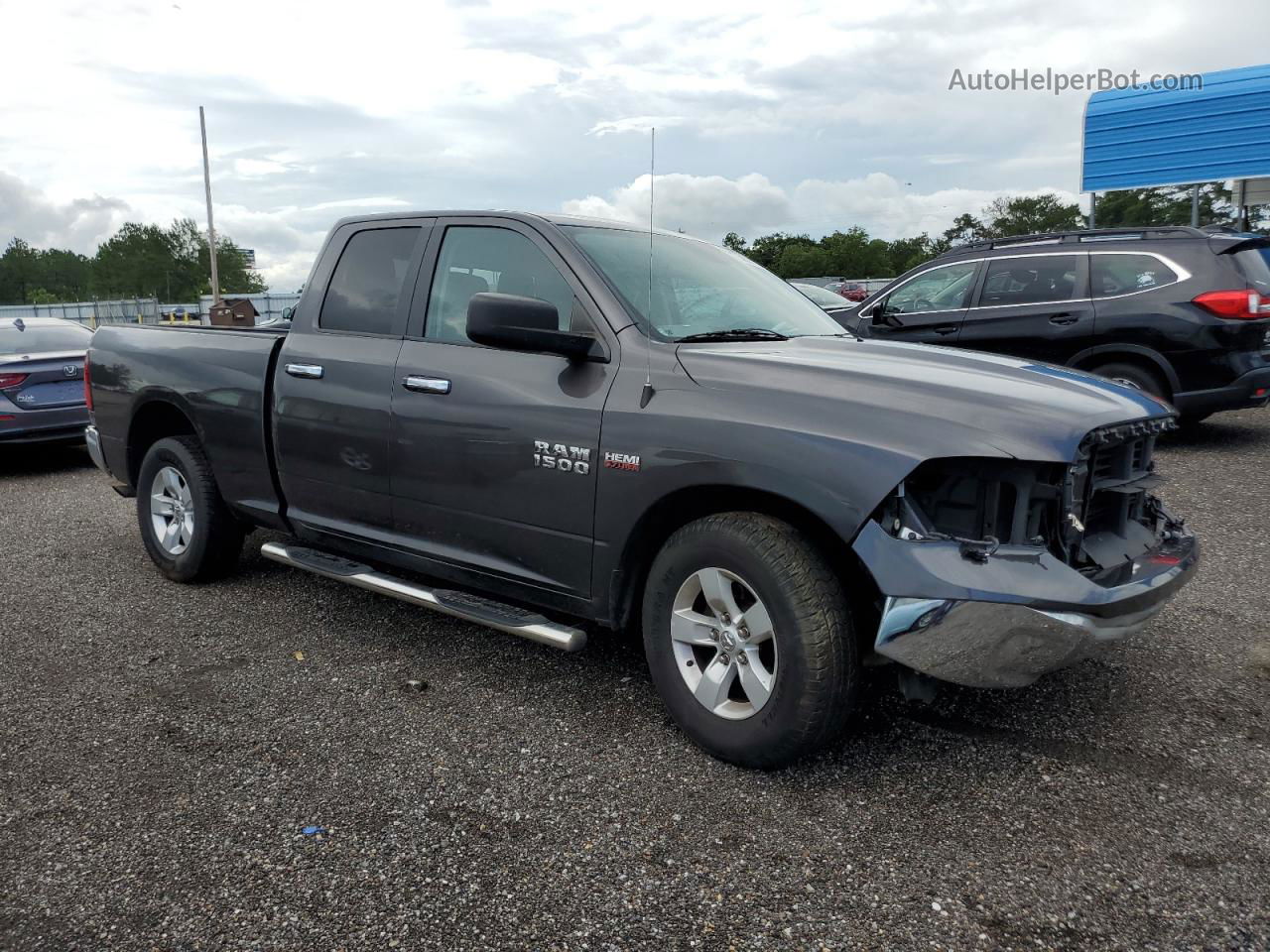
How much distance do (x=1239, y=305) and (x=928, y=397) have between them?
245 inches

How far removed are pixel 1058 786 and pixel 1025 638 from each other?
0.65m

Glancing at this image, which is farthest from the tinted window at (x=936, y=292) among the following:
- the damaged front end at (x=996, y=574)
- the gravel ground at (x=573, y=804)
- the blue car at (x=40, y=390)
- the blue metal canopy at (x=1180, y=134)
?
the blue metal canopy at (x=1180, y=134)

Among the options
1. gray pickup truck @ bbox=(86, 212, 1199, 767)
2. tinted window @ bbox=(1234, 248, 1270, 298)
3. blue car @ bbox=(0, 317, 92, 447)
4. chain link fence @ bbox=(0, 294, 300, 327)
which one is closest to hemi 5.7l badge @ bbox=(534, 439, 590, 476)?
gray pickup truck @ bbox=(86, 212, 1199, 767)

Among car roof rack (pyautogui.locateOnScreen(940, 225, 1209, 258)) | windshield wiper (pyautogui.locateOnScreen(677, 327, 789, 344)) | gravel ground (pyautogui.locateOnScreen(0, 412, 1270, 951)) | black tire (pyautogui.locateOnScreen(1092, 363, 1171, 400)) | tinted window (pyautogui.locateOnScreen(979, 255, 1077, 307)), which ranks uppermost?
car roof rack (pyautogui.locateOnScreen(940, 225, 1209, 258))

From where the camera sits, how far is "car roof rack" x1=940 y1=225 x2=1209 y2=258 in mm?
8125

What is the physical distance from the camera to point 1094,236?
853 centimetres

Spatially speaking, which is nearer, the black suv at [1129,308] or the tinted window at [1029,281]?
the black suv at [1129,308]

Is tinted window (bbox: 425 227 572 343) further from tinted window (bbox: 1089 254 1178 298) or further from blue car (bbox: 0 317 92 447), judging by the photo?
blue car (bbox: 0 317 92 447)

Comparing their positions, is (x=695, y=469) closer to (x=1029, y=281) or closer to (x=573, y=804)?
(x=573, y=804)

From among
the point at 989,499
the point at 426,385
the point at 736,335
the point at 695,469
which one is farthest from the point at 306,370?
the point at 989,499

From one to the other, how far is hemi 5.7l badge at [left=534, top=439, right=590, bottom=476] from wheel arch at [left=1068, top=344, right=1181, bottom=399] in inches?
250

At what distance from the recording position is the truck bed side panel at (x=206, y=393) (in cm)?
463

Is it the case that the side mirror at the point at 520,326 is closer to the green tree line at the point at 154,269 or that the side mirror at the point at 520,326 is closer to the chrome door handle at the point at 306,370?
the chrome door handle at the point at 306,370

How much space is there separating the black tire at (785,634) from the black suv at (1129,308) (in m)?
4.82
